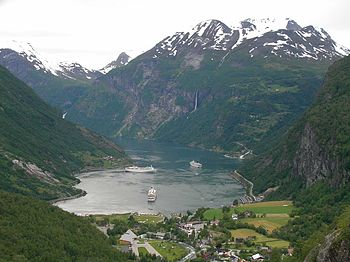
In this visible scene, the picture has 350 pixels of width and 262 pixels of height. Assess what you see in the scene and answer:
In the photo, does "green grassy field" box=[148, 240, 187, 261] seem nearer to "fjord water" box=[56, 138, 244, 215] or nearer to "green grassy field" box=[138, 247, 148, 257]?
"green grassy field" box=[138, 247, 148, 257]

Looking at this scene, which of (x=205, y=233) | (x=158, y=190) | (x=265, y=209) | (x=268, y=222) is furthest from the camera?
(x=158, y=190)

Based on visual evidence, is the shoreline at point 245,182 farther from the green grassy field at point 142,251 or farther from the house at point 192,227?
the green grassy field at point 142,251

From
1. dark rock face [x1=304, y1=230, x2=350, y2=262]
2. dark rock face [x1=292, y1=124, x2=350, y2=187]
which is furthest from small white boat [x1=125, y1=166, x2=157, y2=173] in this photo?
dark rock face [x1=304, y1=230, x2=350, y2=262]

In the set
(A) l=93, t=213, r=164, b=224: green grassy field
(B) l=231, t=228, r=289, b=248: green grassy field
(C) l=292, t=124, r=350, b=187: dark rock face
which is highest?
(C) l=292, t=124, r=350, b=187: dark rock face

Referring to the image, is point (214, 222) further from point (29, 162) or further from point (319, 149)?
point (29, 162)

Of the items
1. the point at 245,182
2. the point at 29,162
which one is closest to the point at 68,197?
the point at 29,162
